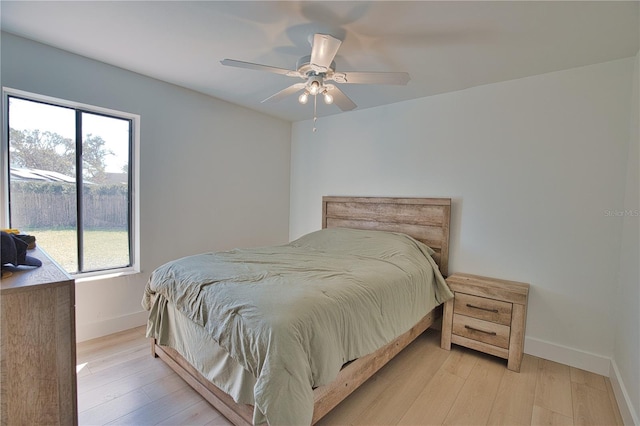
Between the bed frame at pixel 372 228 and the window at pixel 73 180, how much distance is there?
3.77 ft

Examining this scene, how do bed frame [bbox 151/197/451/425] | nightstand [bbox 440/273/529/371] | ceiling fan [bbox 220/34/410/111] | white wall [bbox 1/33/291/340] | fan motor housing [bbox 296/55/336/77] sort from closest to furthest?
bed frame [bbox 151/197/451/425] → ceiling fan [bbox 220/34/410/111] → fan motor housing [bbox 296/55/336/77] → nightstand [bbox 440/273/529/371] → white wall [bbox 1/33/291/340]

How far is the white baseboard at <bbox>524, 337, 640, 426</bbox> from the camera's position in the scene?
1.80m

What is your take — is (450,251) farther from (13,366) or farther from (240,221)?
(13,366)

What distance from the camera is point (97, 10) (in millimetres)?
1792

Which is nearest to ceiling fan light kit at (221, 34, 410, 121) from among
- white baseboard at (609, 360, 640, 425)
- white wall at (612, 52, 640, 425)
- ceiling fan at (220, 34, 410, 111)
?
ceiling fan at (220, 34, 410, 111)

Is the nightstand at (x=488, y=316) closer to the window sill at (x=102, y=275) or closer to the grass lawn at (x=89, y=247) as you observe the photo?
the window sill at (x=102, y=275)

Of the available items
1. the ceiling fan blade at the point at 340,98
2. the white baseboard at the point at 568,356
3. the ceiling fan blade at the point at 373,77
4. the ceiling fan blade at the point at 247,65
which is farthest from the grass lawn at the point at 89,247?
the white baseboard at the point at 568,356

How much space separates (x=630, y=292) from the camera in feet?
6.27

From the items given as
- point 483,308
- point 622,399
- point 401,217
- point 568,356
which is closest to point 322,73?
point 401,217

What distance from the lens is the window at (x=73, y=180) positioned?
230 centimetres

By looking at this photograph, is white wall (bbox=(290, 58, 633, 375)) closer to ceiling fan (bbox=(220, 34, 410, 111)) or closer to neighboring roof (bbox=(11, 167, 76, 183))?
ceiling fan (bbox=(220, 34, 410, 111))

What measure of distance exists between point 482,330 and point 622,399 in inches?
32.6

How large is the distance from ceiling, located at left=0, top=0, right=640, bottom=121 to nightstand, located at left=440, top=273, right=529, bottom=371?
1800mm

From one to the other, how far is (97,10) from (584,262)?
3879mm
